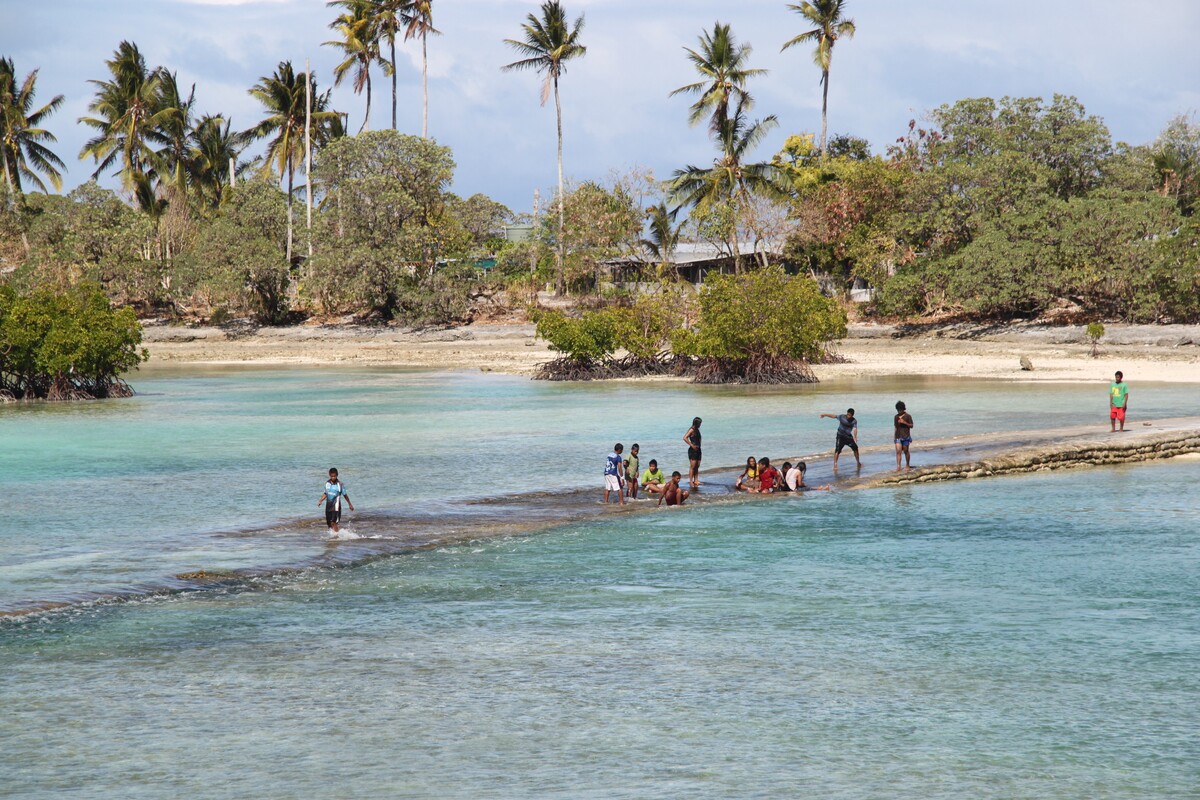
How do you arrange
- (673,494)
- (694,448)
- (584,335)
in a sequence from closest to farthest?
(673,494)
(694,448)
(584,335)

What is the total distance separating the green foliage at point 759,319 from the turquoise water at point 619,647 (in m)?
20.8

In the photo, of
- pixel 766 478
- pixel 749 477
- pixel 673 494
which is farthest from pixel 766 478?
pixel 673 494

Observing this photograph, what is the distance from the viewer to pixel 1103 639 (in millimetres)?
12578

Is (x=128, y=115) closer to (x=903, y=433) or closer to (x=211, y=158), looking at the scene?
(x=211, y=158)

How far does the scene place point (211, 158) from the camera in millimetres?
82562

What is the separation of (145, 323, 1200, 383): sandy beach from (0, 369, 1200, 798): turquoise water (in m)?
24.4

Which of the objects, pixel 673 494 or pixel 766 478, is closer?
pixel 673 494

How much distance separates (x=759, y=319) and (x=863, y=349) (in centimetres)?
1378

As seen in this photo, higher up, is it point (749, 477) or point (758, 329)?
point (758, 329)

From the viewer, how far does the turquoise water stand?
9336mm

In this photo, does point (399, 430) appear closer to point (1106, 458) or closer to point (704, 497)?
point (704, 497)

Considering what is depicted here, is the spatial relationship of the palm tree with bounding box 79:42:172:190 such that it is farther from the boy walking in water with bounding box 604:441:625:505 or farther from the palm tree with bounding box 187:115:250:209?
the boy walking in water with bounding box 604:441:625:505

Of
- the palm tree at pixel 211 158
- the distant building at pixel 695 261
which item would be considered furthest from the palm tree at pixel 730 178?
the palm tree at pixel 211 158

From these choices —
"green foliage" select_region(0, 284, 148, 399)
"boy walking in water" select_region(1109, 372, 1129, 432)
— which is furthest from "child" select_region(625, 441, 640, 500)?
"green foliage" select_region(0, 284, 148, 399)
